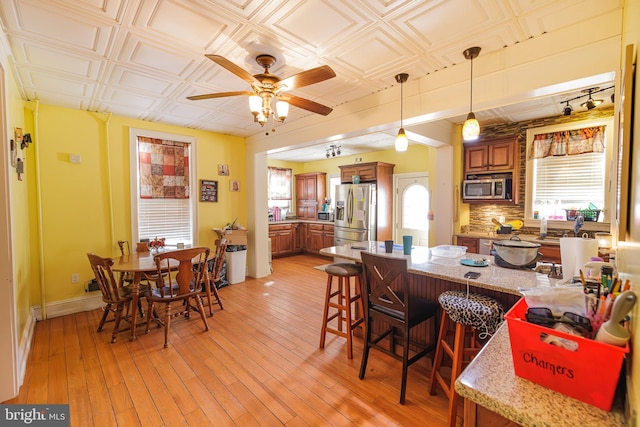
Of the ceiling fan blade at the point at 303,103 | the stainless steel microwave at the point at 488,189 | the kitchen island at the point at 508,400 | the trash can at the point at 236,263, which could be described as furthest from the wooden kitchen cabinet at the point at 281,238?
the kitchen island at the point at 508,400

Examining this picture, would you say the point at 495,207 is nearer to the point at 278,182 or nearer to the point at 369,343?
the point at 369,343

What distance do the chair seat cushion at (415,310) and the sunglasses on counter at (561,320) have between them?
1125 mm

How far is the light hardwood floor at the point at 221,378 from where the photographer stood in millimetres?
1870

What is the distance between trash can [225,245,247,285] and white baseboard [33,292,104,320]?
5.67ft

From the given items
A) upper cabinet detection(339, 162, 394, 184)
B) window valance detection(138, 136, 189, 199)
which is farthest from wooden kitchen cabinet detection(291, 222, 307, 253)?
window valance detection(138, 136, 189, 199)

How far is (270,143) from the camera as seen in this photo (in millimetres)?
4570

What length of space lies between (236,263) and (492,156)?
14.3 feet

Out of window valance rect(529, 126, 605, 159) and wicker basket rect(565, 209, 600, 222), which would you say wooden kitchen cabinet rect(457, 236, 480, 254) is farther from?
window valance rect(529, 126, 605, 159)

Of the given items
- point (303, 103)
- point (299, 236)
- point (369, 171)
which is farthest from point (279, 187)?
point (303, 103)

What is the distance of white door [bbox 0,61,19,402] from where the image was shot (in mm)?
1959

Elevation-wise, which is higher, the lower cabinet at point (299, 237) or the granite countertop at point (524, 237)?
the granite countertop at point (524, 237)

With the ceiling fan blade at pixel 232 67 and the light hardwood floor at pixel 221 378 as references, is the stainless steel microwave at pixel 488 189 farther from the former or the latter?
the ceiling fan blade at pixel 232 67

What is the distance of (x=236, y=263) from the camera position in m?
4.77

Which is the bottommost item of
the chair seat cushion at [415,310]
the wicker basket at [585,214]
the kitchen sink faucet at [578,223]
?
the chair seat cushion at [415,310]
